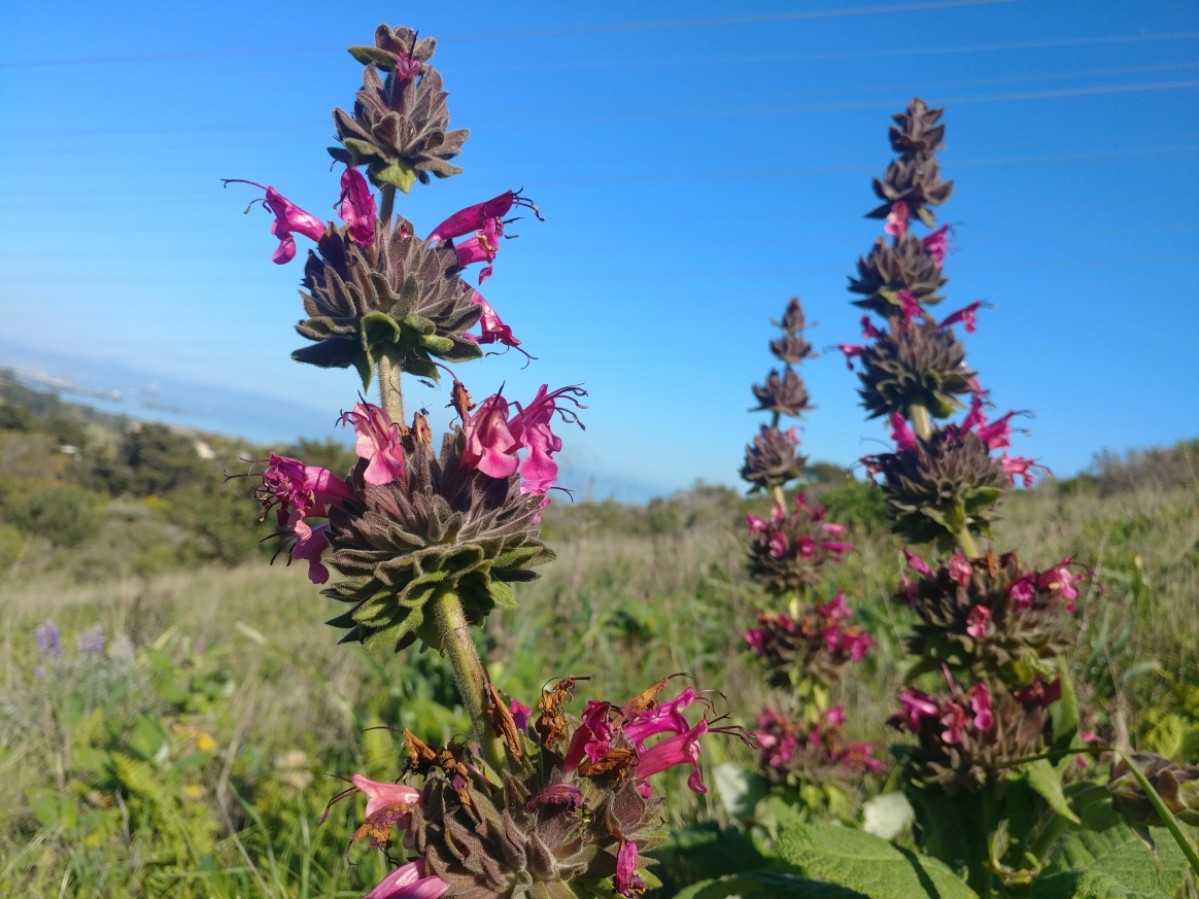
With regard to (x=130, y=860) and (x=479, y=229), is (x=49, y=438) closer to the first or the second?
(x=130, y=860)

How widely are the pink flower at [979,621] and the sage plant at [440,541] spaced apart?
4.63 feet

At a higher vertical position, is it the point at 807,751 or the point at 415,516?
the point at 415,516

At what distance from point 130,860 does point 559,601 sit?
4.31 m

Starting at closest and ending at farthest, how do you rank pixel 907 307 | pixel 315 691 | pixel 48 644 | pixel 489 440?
pixel 489 440
pixel 907 307
pixel 315 691
pixel 48 644

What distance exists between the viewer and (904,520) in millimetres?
2879

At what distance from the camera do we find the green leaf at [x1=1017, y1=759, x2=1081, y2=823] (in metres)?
1.98

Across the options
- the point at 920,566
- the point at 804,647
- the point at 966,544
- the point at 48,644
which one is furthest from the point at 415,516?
the point at 48,644

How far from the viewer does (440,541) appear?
1.36 meters

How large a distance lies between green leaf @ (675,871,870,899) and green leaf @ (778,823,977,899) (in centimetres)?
13

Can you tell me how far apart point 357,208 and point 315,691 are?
12.0ft

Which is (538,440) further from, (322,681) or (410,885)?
(322,681)

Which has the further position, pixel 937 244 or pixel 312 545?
pixel 937 244

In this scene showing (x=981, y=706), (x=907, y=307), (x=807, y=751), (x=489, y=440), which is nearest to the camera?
(x=489, y=440)

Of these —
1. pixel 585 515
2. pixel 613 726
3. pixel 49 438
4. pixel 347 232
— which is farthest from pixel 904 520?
pixel 49 438
